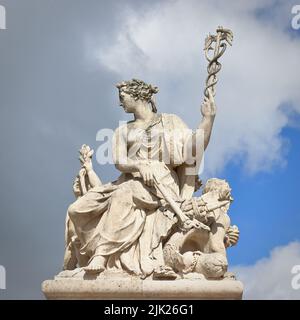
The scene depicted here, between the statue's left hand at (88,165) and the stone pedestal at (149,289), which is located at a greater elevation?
the statue's left hand at (88,165)

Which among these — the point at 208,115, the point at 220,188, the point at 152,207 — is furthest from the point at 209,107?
the point at 152,207

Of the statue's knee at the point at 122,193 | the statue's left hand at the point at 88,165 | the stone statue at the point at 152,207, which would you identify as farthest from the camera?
the statue's left hand at the point at 88,165

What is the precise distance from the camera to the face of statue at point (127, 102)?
12.3 meters

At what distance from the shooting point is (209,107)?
11758 millimetres

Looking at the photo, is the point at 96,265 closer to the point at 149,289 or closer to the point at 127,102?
the point at 149,289

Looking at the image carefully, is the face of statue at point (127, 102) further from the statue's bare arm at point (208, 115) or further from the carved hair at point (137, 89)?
the statue's bare arm at point (208, 115)

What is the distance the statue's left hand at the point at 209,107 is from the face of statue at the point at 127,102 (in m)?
1.14

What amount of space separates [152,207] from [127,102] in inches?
69.6

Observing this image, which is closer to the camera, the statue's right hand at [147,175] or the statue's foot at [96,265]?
the statue's foot at [96,265]

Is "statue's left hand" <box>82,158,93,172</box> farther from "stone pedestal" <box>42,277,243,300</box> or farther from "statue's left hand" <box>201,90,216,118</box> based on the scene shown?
"stone pedestal" <box>42,277,243,300</box>

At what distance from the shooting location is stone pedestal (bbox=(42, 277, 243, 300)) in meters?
10.8

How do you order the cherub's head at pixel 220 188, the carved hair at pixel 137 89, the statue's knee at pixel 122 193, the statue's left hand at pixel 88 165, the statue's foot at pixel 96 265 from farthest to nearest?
1. the statue's left hand at pixel 88 165
2. the carved hair at pixel 137 89
3. the cherub's head at pixel 220 188
4. the statue's knee at pixel 122 193
5. the statue's foot at pixel 96 265

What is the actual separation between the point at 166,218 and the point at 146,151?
3.85 feet

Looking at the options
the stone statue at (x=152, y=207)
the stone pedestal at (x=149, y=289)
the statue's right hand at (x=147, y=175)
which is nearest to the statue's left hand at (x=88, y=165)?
the stone statue at (x=152, y=207)
